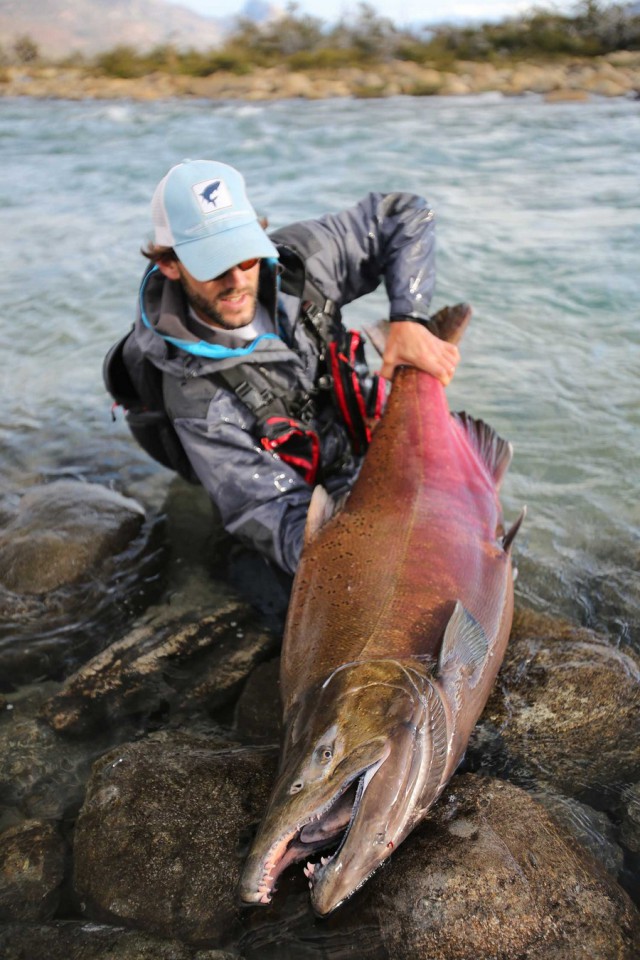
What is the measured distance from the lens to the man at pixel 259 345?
3.78 meters

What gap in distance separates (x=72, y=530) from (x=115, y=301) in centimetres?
511

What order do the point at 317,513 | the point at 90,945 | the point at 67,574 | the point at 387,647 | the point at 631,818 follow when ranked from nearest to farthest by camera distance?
the point at 90,945, the point at 387,647, the point at 631,818, the point at 317,513, the point at 67,574

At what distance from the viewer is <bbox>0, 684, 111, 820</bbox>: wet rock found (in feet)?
10.7

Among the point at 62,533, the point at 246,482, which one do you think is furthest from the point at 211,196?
the point at 62,533

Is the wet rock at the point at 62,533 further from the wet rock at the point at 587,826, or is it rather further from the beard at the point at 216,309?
the wet rock at the point at 587,826

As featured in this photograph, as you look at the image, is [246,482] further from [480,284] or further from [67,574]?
[480,284]

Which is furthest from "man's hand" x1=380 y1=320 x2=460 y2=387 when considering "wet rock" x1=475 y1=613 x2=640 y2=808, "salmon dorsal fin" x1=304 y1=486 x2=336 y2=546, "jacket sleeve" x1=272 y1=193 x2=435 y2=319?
"wet rock" x1=475 y1=613 x2=640 y2=808

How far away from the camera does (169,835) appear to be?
2.77 metres

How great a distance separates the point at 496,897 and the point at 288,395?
8.26 feet

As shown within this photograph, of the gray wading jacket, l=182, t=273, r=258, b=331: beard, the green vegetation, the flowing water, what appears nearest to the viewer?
the gray wading jacket

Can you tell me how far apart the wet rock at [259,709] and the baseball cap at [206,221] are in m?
1.81

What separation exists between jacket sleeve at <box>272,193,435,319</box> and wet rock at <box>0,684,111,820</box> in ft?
8.61

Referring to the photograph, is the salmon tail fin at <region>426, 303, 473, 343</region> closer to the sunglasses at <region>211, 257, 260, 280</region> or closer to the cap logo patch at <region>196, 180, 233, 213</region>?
the sunglasses at <region>211, 257, 260, 280</region>

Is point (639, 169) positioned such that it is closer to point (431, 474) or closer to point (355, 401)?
point (355, 401)
